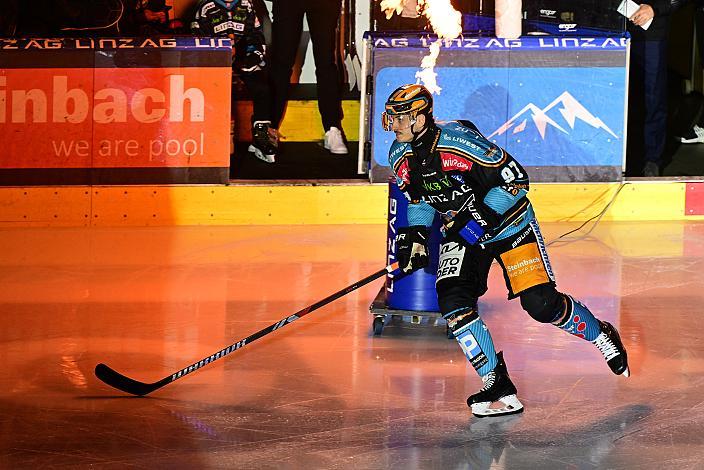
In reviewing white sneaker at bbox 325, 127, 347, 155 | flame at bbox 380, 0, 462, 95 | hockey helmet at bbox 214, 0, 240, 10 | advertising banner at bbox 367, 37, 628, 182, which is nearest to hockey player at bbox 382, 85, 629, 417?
flame at bbox 380, 0, 462, 95

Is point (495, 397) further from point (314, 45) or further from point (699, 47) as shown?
point (699, 47)

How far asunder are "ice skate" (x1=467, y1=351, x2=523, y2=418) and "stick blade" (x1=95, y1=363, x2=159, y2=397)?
5.78 ft

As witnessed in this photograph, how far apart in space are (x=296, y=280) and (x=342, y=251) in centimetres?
103

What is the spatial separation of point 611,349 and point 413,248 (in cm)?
123

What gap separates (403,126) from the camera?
6848 mm

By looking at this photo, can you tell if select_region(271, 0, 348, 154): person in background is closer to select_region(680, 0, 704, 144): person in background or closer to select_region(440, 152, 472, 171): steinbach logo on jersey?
select_region(680, 0, 704, 144): person in background

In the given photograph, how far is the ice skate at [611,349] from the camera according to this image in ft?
23.1

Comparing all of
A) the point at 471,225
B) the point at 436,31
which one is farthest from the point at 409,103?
the point at 436,31

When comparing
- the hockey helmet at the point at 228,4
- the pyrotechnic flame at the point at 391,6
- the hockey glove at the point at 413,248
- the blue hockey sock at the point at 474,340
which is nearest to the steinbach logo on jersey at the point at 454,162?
the hockey glove at the point at 413,248

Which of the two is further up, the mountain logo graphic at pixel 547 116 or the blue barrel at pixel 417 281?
the mountain logo graphic at pixel 547 116

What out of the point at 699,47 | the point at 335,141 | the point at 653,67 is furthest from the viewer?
the point at 699,47

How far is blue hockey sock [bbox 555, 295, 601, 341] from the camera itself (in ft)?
22.6

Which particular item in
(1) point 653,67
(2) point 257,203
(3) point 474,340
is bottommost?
(2) point 257,203

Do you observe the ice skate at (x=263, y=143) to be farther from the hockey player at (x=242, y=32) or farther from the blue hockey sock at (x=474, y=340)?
the blue hockey sock at (x=474, y=340)
